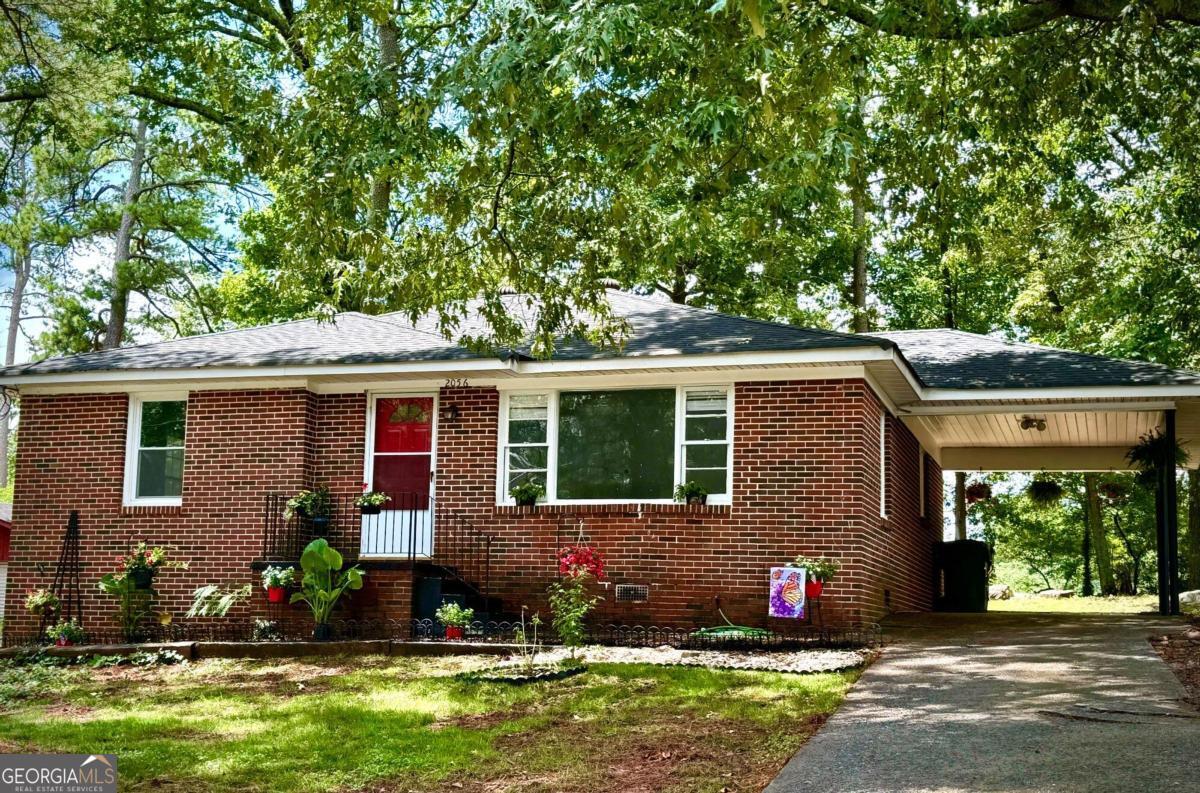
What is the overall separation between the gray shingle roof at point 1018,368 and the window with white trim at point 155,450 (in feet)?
28.8

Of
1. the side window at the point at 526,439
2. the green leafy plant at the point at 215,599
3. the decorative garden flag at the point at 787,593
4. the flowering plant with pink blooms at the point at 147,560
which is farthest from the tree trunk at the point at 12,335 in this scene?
the decorative garden flag at the point at 787,593

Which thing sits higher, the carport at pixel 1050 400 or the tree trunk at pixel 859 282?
the tree trunk at pixel 859 282

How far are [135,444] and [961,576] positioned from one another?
494 inches

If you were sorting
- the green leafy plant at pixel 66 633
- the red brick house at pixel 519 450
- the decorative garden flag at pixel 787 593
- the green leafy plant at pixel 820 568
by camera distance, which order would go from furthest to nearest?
the green leafy plant at pixel 66 633, the red brick house at pixel 519 450, the green leafy plant at pixel 820 568, the decorative garden flag at pixel 787 593

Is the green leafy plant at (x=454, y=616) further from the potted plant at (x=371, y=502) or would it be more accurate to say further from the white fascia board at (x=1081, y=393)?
the white fascia board at (x=1081, y=393)

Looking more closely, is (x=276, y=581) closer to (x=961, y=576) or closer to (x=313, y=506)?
(x=313, y=506)

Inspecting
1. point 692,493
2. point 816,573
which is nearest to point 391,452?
point 692,493

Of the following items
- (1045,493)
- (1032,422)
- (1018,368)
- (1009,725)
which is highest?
(1018,368)

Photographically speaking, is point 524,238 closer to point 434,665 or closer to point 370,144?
point 370,144

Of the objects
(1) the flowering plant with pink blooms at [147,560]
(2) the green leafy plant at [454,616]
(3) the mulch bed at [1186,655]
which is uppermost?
(1) the flowering plant with pink blooms at [147,560]

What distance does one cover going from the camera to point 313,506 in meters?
14.9

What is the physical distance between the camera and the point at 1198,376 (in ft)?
47.6

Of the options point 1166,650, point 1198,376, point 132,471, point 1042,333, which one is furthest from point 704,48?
point 1042,333

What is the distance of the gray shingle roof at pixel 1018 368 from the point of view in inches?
572
